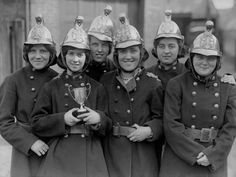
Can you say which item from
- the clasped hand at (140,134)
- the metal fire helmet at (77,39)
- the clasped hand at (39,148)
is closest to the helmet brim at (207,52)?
the clasped hand at (140,134)

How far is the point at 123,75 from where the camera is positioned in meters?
2.95

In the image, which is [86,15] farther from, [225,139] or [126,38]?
[225,139]

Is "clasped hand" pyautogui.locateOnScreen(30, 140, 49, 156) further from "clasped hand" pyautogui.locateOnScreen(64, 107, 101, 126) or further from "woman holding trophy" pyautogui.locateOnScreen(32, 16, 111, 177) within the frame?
"clasped hand" pyautogui.locateOnScreen(64, 107, 101, 126)

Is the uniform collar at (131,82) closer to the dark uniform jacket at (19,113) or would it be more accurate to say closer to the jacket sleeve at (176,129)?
the jacket sleeve at (176,129)

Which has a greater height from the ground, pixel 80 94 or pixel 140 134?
pixel 80 94

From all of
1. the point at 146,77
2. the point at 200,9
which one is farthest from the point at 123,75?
the point at 200,9

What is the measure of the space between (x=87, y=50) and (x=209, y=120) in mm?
1039

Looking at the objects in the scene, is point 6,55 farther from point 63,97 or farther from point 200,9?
point 63,97

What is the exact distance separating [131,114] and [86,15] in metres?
4.75

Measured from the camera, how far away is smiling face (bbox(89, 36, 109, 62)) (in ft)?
11.0

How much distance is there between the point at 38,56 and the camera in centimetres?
294

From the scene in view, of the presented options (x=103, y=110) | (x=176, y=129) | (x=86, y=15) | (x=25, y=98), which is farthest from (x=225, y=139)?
(x=86, y=15)

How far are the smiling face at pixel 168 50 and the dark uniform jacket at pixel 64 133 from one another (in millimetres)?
679

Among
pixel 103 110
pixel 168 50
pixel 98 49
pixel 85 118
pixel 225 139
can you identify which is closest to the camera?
pixel 85 118
